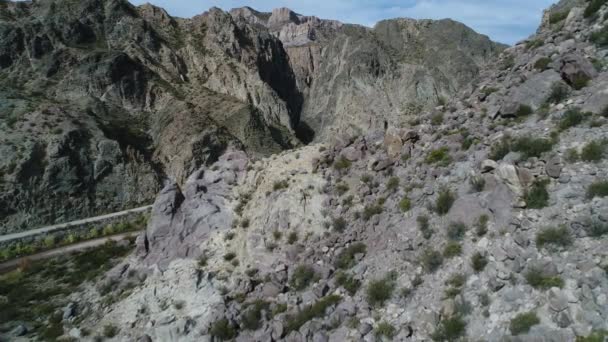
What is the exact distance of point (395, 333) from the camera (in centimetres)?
955

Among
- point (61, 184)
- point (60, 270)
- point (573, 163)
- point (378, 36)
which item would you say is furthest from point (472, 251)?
point (378, 36)

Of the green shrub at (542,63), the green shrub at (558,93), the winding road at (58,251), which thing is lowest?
the winding road at (58,251)

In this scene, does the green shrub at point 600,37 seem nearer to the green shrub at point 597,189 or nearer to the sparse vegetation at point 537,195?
the sparse vegetation at point 537,195

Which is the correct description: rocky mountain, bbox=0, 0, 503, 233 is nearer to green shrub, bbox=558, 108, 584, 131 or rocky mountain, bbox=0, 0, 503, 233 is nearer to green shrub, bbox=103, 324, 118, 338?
green shrub, bbox=558, 108, 584, 131

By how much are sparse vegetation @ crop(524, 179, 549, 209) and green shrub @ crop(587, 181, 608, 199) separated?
87 cm

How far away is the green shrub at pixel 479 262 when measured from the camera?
9566mm

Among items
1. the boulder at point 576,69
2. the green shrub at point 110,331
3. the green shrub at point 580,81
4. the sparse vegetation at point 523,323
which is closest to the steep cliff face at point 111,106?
the green shrub at point 110,331

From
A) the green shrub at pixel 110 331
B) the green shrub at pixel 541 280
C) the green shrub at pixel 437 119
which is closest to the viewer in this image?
the green shrub at pixel 541 280

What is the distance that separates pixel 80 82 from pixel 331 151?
199 feet

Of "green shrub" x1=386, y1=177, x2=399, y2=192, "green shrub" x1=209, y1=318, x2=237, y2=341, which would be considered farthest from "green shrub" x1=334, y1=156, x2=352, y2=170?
"green shrub" x1=209, y1=318, x2=237, y2=341

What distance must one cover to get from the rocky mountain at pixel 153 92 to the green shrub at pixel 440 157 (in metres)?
9.04

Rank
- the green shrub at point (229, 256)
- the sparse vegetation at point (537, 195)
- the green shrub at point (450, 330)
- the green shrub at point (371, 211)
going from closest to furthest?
the green shrub at point (450, 330), the sparse vegetation at point (537, 195), the green shrub at point (371, 211), the green shrub at point (229, 256)

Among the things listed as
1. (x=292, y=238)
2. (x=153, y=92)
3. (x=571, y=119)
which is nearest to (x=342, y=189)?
(x=292, y=238)

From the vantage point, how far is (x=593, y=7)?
535 inches
